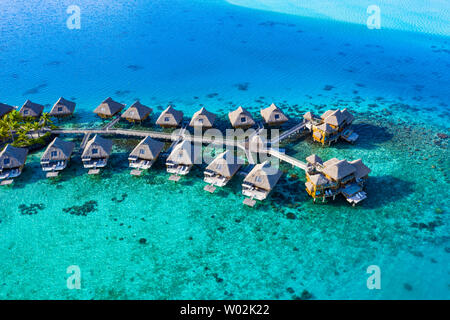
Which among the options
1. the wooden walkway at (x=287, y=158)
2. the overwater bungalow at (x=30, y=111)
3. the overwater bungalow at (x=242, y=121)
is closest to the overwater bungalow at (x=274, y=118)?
the overwater bungalow at (x=242, y=121)

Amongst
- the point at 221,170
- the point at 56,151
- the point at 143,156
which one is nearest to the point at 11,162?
the point at 56,151

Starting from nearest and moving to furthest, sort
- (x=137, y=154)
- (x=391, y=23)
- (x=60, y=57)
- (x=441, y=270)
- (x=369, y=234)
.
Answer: (x=441, y=270) < (x=369, y=234) < (x=137, y=154) < (x=60, y=57) < (x=391, y=23)

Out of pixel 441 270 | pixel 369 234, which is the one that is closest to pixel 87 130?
pixel 369 234

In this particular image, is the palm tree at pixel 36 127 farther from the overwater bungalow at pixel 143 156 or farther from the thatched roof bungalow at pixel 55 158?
the overwater bungalow at pixel 143 156

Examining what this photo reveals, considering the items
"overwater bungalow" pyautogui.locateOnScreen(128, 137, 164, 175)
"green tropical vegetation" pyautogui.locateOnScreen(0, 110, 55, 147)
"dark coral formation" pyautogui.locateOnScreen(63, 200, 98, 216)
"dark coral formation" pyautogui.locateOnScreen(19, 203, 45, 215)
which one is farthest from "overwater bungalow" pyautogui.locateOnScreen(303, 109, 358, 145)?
"green tropical vegetation" pyautogui.locateOnScreen(0, 110, 55, 147)

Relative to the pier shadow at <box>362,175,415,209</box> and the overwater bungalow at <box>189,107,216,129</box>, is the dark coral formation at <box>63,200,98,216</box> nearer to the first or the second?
the overwater bungalow at <box>189,107,216,129</box>

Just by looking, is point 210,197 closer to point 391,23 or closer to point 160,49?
point 160,49
